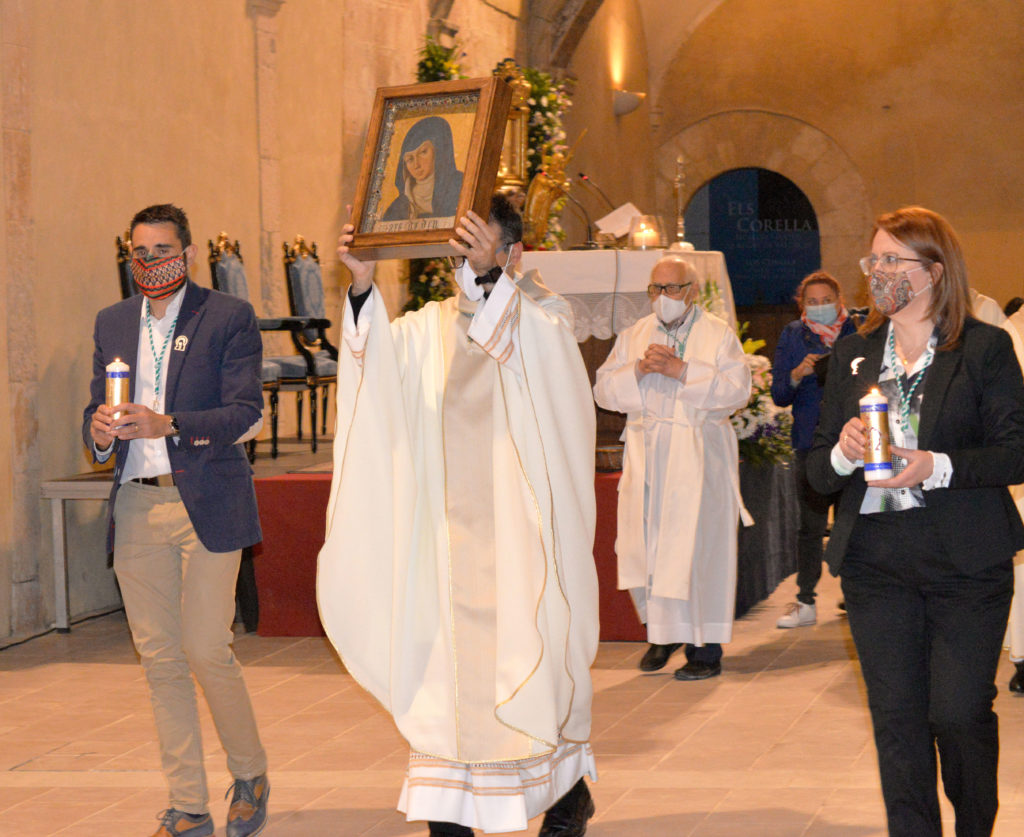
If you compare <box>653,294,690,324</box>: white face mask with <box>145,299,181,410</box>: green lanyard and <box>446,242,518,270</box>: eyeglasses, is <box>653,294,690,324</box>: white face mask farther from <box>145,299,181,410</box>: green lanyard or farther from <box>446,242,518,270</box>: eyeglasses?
<box>145,299,181,410</box>: green lanyard

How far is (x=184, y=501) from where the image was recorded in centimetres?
416

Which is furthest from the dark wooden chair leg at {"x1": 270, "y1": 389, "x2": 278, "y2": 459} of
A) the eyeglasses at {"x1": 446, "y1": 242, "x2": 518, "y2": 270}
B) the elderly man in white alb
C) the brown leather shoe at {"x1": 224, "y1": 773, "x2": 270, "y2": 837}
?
the eyeglasses at {"x1": 446, "y1": 242, "x2": 518, "y2": 270}

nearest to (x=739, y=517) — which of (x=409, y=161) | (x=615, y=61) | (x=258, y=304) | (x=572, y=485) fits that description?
Answer: (x=572, y=485)

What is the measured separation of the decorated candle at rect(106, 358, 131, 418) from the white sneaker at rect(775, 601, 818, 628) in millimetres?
4576

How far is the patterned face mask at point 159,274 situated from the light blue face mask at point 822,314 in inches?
156

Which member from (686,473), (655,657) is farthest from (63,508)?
(686,473)

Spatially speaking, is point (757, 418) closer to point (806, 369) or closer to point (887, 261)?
point (806, 369)

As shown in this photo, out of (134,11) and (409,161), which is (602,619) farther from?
(134,11)

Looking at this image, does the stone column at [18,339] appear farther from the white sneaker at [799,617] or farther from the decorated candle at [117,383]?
the white sneaker at [799,617]

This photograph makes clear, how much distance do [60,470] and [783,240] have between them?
1373cm

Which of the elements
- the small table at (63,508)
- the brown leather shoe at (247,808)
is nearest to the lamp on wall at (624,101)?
the small table at (63,508)

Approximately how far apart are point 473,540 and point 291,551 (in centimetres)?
376

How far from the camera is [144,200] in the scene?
28.9 feet

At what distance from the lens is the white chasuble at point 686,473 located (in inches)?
253
